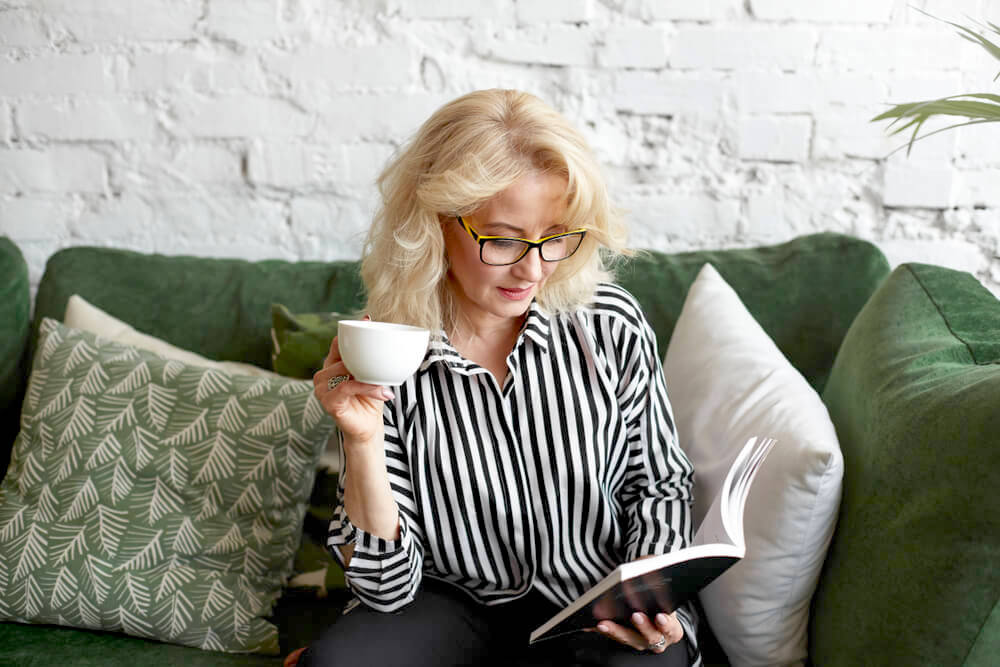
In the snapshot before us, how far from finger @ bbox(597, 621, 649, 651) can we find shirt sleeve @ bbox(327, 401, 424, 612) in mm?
272

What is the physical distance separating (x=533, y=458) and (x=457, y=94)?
94cm

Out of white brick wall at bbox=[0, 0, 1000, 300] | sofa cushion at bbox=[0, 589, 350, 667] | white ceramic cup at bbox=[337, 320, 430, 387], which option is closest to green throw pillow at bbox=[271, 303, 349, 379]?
white brick wall at bbox=[0, 0, 1000, 300]

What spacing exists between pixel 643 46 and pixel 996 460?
3.90ft

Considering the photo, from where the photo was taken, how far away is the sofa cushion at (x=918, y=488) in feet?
2.90

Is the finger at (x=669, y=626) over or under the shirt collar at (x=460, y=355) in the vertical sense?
under

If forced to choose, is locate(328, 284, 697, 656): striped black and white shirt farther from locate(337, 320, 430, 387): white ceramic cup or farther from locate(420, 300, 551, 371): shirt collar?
locate(337, 320, 430, 387): white ceramic cup

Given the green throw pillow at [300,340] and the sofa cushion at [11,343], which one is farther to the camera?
the sofa cushion at [11,343]

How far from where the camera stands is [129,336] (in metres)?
1.69

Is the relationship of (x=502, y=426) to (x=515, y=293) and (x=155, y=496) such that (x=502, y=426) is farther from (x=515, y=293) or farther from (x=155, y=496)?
(x=155, y=496)

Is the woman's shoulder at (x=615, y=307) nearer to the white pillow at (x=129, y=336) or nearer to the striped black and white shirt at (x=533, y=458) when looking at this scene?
the striped black and white shirt at (x=533, y=458)

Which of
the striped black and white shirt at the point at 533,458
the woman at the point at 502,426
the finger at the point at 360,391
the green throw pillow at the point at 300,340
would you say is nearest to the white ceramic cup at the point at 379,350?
the finger at the point at 360,391

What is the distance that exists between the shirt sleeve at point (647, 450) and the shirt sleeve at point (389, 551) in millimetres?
306

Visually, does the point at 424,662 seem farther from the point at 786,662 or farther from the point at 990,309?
the point at 990,309

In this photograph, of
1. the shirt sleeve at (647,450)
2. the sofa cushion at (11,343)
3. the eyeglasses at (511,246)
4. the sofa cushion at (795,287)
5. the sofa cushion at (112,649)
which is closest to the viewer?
the eyeglasses at (511,246)
